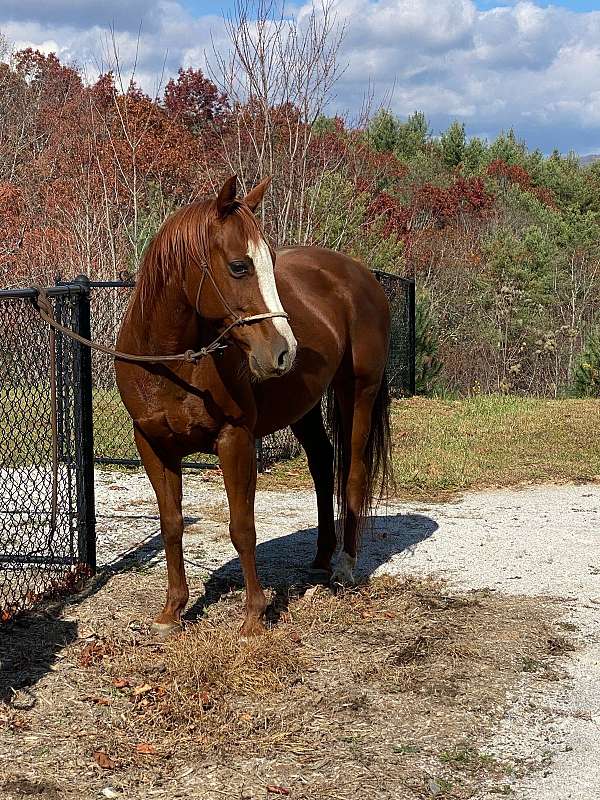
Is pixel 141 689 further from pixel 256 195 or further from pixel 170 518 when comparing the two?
pixel 256 195

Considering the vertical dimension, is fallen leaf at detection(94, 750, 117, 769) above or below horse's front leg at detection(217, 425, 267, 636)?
below

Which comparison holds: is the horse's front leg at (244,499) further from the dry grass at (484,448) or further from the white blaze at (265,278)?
the dry grass at (484,448)

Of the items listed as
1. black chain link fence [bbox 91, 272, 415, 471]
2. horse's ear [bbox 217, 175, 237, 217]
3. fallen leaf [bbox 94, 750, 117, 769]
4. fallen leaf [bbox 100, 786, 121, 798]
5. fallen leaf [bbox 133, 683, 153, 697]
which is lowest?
fallen leaf [bbox 100, 786, 121, 798]

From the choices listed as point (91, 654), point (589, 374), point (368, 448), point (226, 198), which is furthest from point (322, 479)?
point (589, 374)

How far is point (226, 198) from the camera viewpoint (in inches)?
136

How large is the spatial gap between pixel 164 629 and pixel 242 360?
1353 mm

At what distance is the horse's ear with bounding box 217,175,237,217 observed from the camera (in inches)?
134

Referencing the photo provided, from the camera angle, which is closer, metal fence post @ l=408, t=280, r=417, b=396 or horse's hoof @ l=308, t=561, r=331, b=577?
horse's hoof @ l=308, t=561, r=331, b=577

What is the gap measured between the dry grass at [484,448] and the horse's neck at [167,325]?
3.88m

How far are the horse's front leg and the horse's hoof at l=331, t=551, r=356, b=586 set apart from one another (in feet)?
2.90

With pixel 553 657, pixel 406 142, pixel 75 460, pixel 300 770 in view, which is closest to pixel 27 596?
pixel 75 460

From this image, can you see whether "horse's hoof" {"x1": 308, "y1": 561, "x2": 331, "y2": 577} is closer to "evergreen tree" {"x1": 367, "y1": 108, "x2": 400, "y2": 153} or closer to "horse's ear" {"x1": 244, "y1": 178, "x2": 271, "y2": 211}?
"horse's ear" {"x1": 244, "y1": 178, "x2": 271, "y2": 211}

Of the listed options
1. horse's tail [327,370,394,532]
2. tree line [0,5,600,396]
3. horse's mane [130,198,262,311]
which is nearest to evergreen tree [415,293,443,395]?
tree line [0,5,600,396]

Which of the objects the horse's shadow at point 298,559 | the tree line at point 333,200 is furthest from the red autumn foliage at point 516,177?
the horse's shadow at point 298,559
